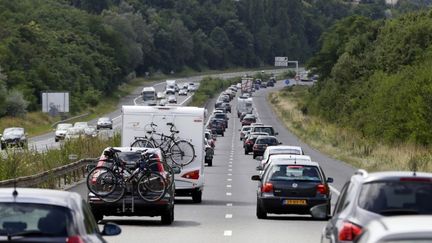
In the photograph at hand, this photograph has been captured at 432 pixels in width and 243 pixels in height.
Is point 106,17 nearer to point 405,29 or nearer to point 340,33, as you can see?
point 340,33

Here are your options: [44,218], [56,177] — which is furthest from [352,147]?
[44,218]

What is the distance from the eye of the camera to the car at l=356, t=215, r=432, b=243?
938cm

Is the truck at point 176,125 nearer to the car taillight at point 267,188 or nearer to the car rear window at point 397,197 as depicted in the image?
the car taillight at point 267,188

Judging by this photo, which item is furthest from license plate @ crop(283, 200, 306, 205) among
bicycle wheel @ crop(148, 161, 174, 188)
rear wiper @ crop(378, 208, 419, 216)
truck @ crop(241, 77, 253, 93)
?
truck @ crop(241, 77, 253, 93)

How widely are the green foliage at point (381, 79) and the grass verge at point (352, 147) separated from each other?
103cm

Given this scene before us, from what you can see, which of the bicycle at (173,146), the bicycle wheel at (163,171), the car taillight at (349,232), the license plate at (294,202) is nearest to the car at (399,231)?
the car taillight at (349,232)

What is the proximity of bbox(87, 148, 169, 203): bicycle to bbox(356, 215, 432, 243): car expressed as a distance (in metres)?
15.3

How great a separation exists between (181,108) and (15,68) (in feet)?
313

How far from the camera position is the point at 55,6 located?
18388 cm

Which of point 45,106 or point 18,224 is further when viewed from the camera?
point 45,106

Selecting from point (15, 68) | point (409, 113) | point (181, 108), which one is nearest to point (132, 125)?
point (181, 108)

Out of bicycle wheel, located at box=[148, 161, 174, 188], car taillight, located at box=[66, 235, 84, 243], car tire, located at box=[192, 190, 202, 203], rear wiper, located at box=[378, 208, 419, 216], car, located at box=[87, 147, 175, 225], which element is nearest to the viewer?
car taillight, located at box=[66, 235, 84, 243]

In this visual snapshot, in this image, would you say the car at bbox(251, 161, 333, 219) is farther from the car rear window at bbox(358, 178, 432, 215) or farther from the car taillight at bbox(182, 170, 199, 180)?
the car rear window at bbox(358, 178, 432, 215)

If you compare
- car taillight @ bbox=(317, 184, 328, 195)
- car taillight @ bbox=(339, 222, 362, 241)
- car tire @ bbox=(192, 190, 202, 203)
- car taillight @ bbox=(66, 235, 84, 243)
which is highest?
car taillight @ bbox=(66, 235, 84, 243)
